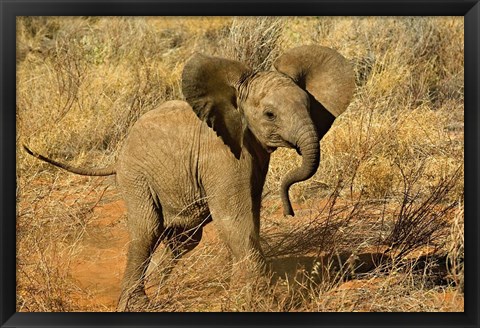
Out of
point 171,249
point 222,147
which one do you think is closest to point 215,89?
point 222,147

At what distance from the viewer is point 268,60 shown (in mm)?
10828

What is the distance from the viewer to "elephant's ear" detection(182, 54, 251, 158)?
5.96 metres

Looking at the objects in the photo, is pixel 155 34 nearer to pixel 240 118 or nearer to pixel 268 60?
pixel 268 60

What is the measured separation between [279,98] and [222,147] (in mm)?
503

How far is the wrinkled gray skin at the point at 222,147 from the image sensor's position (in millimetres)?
5770

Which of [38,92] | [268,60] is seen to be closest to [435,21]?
[268,60]

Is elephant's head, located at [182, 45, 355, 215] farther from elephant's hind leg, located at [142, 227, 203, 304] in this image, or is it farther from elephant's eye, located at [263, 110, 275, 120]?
elephant's hind leg, located at [142, 227, 203, 304]

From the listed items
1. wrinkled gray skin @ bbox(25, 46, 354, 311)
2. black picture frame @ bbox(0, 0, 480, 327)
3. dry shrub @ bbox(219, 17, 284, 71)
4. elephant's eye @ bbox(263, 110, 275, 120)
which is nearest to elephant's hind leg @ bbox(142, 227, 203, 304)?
wrinkled gray skin @ bbox(25, 46, 354, 311)

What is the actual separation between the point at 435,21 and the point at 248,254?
21.8ft

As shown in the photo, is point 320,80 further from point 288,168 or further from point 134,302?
point 288,168

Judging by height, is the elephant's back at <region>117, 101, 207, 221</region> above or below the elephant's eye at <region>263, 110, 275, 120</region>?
below

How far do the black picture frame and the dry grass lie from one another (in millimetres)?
271
